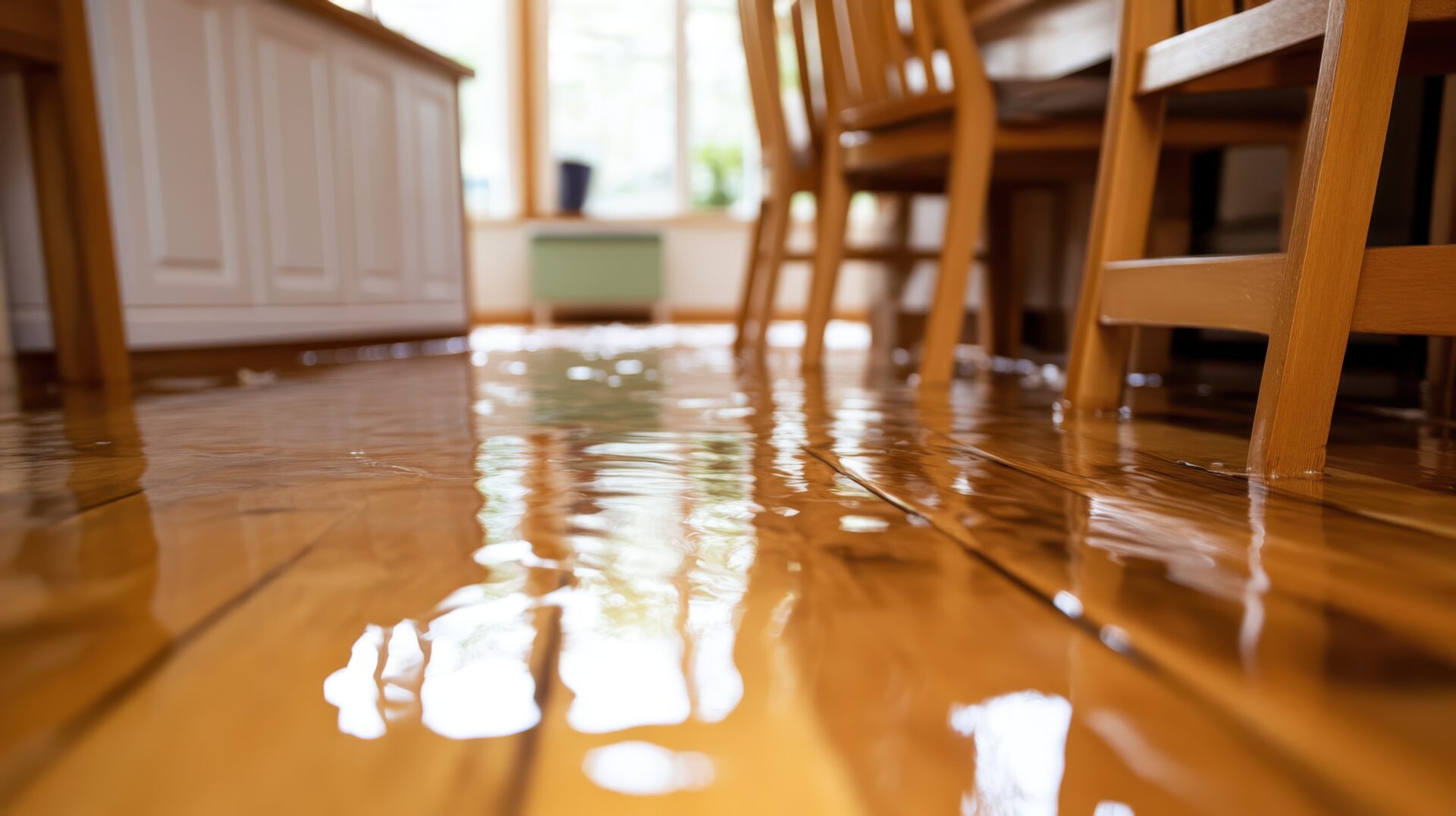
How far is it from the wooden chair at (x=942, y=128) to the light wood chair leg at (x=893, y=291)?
74 cm

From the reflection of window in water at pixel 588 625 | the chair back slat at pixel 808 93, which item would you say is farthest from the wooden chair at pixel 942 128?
the reflection of window in water at pixel 588 625

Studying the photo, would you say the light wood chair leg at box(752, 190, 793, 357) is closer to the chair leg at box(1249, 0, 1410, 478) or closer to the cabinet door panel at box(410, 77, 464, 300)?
the cabinet door panel at box(410, 77, 464, 300)

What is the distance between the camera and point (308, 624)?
0.36 m

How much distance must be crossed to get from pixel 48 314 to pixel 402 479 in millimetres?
1436

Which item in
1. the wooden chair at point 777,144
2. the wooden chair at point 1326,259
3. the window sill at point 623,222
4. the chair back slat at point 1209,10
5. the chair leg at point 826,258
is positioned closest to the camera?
the wooden chair at point 1326,259

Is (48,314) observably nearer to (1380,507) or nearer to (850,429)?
(850,429)

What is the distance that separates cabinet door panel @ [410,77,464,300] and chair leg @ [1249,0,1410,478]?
2495mm

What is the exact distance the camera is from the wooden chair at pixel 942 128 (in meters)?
1.42

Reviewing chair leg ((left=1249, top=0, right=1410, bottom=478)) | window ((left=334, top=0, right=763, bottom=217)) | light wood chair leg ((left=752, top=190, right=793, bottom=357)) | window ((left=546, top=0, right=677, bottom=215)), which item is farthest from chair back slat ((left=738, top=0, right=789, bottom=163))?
window ((left=546, top=0, right=677, bottom=215))

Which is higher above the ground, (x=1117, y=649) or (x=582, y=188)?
(x=582, y=188)

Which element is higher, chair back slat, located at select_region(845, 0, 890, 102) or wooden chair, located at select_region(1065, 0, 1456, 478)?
chair back slat, located at select_region(845, 0, 890, 102)

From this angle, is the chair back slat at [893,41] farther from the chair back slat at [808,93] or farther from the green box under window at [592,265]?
the green box under window at [592,265]

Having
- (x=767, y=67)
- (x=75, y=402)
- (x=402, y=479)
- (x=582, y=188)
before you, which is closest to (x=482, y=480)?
(x=402, y=479)

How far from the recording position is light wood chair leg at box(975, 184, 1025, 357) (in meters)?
2.31
